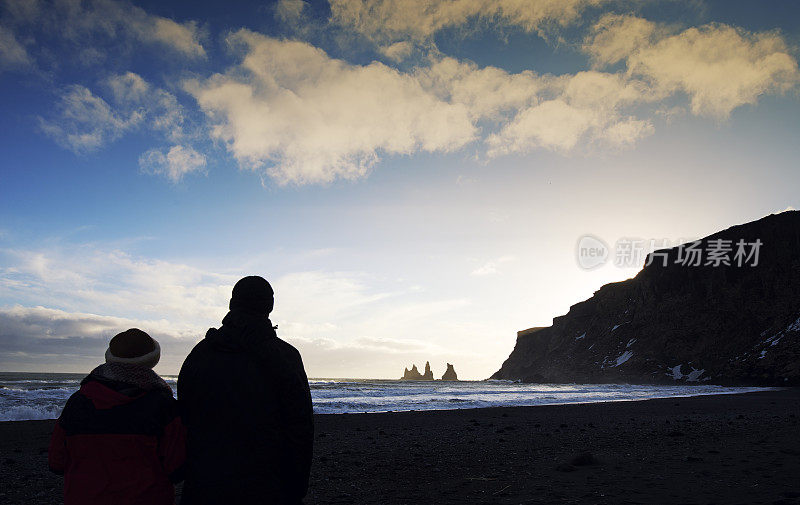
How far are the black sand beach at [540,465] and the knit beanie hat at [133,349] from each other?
4.57m

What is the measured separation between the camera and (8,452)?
1058 centimetres

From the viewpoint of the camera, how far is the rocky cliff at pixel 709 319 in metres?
59.2

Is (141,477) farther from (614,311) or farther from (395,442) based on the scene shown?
(614,311)

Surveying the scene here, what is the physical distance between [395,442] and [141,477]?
9862 millimetres

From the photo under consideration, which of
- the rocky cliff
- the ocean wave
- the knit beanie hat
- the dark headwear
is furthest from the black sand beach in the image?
the rocky cliff

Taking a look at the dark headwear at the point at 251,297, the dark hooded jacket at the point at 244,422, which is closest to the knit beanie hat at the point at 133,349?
the dark hooded jacket at the point at 244,422

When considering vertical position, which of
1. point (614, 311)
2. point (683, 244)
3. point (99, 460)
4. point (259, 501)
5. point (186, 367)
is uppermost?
point (683, 244)

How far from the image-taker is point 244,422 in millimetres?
2797

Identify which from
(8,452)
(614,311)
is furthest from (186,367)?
(614,311)

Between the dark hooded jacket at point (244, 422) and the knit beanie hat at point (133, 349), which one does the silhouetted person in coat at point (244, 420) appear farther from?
the knit beanie hat at point (133, 349)

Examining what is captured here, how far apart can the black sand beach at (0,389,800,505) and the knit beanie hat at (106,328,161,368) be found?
457cm

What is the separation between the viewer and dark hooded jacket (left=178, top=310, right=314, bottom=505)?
9.05 feet

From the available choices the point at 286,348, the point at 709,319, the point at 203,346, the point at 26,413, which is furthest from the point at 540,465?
the point at 709,319

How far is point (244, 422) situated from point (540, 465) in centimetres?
735
